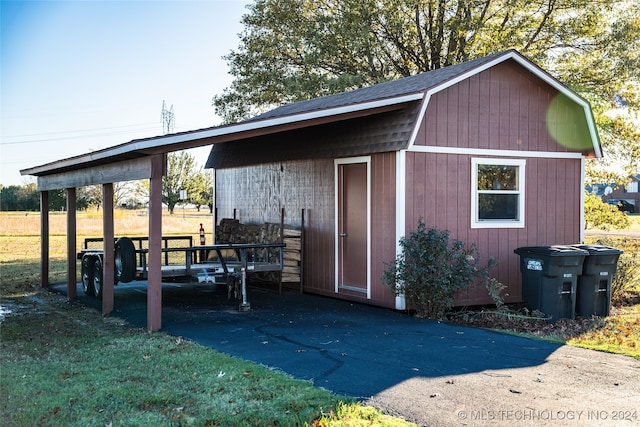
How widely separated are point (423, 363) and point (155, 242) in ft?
12.9

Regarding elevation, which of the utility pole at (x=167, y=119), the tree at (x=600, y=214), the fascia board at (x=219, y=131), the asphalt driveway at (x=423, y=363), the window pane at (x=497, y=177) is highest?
the utility pole at (x=167, y=119)

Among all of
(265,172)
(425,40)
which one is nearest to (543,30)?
(425,40)

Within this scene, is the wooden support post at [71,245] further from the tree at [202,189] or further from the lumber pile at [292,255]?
the tree at [202,189]

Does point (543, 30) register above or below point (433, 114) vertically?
above

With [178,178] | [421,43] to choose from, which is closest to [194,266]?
[421,43]

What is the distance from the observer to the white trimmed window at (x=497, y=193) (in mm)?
11352

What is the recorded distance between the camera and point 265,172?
14.8 meters

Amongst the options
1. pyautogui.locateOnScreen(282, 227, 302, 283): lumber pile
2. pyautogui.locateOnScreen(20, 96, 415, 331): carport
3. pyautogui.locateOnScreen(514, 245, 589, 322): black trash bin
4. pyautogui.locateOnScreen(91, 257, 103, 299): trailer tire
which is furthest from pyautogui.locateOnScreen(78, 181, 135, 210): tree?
pyautogui.locateOnScreen(514, 245, 589, 322): black trash bin

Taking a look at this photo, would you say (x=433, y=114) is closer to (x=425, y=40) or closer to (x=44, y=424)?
(x=44, y=424)

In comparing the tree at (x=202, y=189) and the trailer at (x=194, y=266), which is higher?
the tree at (x=202, y=189)

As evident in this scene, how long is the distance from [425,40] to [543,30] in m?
4.38

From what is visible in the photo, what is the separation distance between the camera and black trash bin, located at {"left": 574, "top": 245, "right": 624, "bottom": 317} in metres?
10.6

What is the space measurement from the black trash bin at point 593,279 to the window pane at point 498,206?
1400 mm

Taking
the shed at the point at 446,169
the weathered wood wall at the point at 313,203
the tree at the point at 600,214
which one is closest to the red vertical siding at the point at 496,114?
the shed at the point at 446,169
